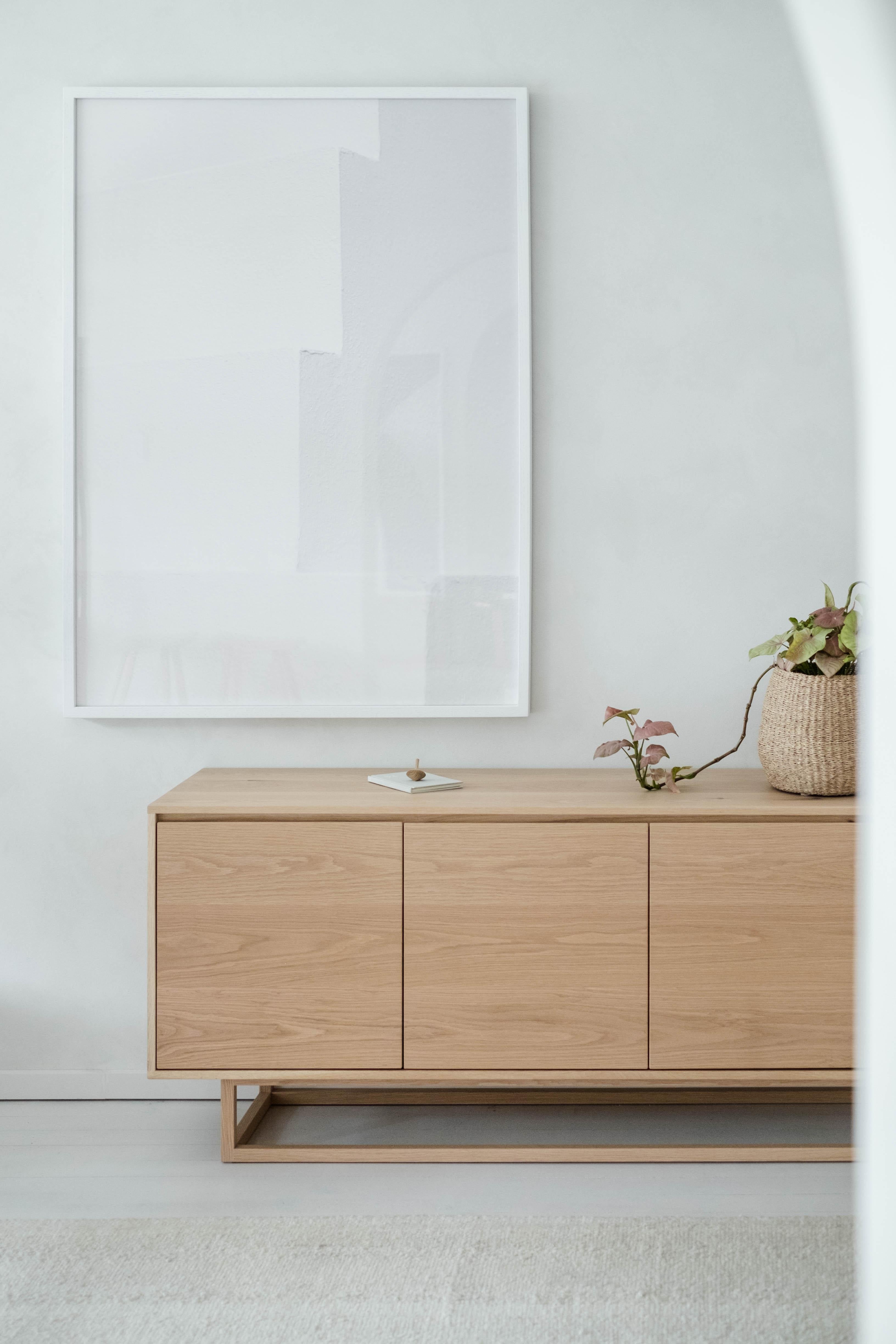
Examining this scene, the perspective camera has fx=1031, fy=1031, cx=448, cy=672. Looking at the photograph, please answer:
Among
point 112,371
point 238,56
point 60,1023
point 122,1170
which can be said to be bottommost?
point 122,1170

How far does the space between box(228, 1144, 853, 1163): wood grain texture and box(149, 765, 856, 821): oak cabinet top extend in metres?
0.65

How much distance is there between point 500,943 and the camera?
1852 mm

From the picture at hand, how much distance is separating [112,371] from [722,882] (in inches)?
63.6

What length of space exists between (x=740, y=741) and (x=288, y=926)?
3.11 ft

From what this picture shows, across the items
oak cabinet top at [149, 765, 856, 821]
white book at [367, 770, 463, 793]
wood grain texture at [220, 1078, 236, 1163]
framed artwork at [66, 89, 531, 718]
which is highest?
framed artwork at [66, 89, 531, 718]

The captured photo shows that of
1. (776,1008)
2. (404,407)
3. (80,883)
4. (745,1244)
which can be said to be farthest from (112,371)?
(745,1244)

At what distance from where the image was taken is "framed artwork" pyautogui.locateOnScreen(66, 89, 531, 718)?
2176mm

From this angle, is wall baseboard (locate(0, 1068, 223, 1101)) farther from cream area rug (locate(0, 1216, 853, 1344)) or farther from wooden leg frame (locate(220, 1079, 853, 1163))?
cream area rug (locate(0, 1216, 853, 1344))

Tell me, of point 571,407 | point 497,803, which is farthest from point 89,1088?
point 571,407

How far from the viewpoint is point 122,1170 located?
1.93 metres

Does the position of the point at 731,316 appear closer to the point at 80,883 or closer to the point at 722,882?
the point at 722,882

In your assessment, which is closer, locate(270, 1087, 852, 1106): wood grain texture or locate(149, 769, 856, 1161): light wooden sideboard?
locate(149, 769, 856, 1161): light wooden sideboard

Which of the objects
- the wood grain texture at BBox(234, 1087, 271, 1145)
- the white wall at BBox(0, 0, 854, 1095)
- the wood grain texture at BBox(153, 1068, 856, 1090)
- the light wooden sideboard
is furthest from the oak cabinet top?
the wood grain texture at BBox(234, 1087, 271, 1145)

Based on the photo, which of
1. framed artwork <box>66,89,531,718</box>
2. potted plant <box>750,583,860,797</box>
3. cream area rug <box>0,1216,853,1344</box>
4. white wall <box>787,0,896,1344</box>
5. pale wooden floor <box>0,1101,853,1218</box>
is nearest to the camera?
white wall <box>787,0,896,1344</box>
